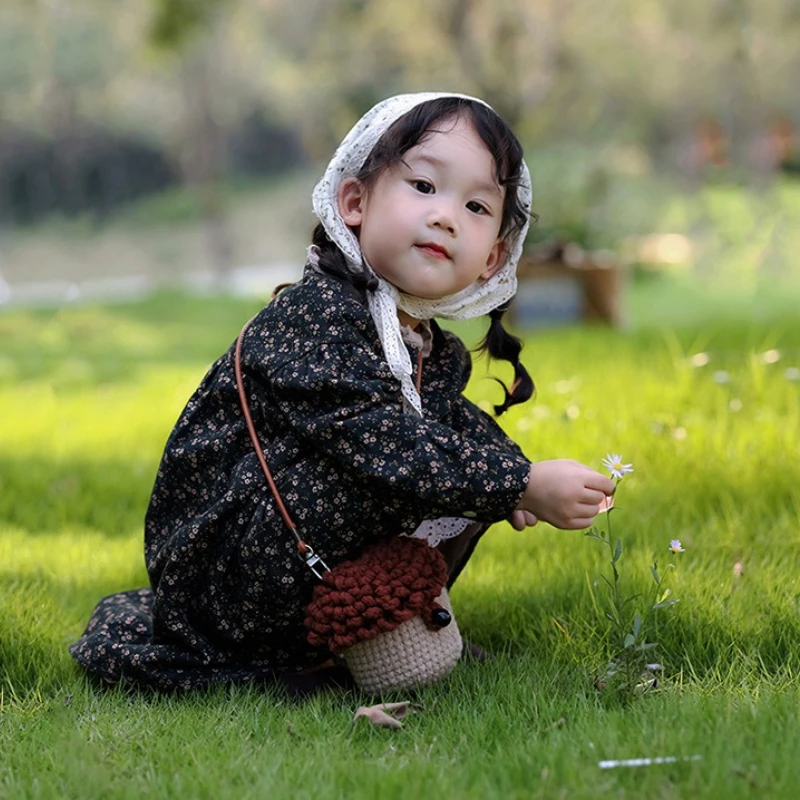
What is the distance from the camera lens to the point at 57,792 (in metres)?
1.80

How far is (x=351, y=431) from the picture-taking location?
2.17 meters

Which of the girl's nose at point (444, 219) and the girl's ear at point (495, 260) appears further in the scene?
the girl's ear at point (495, 260)

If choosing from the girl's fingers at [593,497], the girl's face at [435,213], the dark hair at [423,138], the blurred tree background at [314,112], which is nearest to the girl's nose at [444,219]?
the girl's face at [435,213]

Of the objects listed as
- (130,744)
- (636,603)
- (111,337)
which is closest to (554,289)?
(111,337)

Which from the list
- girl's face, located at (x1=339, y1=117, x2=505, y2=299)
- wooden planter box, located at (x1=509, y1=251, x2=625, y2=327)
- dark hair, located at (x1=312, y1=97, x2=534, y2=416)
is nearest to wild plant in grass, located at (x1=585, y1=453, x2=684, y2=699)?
girl's face, located at (x1=339, y1=117, x2=505, y2=299)

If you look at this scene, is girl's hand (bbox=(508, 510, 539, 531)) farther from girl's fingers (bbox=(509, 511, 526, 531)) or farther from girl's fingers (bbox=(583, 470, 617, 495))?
girl's fingers (bbox=(583, 470, 617, 495))

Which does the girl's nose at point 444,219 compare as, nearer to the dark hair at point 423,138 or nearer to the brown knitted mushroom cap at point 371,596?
the dark hair at point 423,138

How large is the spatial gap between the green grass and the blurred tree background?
21.7ft

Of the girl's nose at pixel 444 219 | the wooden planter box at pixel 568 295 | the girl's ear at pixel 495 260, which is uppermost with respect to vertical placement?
the girl's nose at pixel 444 219

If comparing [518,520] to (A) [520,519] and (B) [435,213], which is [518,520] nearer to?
(A) [520,519]

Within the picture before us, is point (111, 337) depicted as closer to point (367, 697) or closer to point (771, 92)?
point (367, 697)

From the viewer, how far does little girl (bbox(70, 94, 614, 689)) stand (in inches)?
86.3

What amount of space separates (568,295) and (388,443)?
18.8 ft

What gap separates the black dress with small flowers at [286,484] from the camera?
7.16 ft
